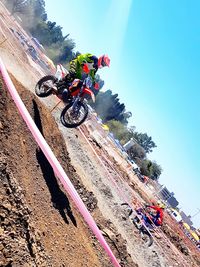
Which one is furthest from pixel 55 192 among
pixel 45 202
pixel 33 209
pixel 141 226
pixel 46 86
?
pixel 141 226

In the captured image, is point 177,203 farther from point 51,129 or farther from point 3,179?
point 3,179

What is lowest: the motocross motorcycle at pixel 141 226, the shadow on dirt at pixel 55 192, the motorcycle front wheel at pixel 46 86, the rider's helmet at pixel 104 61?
the motocross motorcycle at pixel 141 226

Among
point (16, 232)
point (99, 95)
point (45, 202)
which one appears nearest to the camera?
point (16, 232)

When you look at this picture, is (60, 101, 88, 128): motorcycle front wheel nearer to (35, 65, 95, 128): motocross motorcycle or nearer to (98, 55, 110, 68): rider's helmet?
(35, 65, 95, 128): motocross motorcycle

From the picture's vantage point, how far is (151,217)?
1752cm

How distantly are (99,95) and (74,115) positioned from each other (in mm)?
91489

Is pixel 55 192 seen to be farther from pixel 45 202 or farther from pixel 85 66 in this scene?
pixel 85 66

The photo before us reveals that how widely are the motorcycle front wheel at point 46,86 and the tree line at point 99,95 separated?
58.5 m

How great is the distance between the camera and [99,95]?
10019cm

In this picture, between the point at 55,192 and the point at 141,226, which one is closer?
the point at 55,192

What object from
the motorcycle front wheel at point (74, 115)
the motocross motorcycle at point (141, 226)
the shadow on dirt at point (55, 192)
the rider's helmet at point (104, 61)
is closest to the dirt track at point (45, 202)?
the shadow on dirt at point (55, 192)

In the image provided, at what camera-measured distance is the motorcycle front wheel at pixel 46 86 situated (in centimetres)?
1003

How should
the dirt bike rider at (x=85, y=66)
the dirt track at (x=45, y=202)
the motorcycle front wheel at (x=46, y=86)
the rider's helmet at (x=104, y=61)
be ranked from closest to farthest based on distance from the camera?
the dirt track at (x=45, y=202) < the rider's helmet at (x=104, y=61) < the dirt bike rider at (x=85, y=66) < the motorcycle front wheel at (x=46, y=86)

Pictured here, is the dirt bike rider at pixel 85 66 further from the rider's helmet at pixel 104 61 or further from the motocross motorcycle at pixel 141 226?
the motocross motorcycle at pixel 141 226
